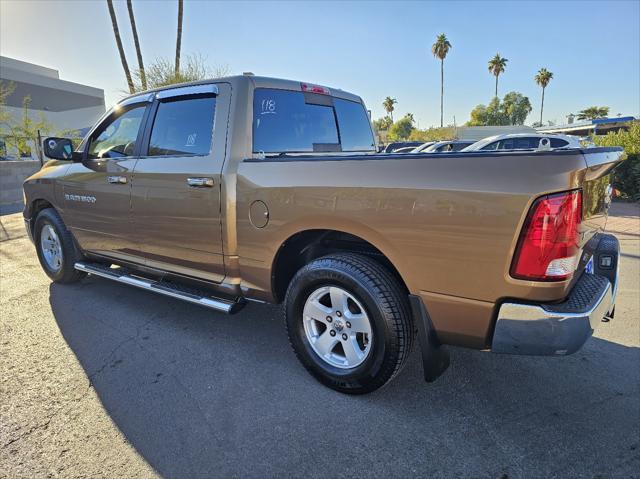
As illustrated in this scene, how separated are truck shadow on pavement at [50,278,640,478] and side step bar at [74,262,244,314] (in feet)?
1.26

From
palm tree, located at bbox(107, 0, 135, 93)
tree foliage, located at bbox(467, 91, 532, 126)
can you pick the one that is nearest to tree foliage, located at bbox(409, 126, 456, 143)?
tree foliage, located at bbox(467, 91, 532, 126)

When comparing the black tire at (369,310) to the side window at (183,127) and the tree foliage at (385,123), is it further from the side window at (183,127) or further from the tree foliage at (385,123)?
the tree foliage at (385,123)

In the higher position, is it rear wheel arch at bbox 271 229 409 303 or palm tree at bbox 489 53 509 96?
palm tree at bbox 489 53 509 96

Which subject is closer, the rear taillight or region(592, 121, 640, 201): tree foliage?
the rear taillight

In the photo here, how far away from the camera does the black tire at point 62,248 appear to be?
4430 mm

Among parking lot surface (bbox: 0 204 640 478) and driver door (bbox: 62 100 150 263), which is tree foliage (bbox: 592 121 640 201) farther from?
driver door (bbox: 62 100 150 263)

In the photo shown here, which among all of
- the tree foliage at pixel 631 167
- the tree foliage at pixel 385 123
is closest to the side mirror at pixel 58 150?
the tree foliage at pixel 631 167

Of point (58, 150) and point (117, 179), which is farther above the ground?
point (58, 150)

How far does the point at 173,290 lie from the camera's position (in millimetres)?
3346

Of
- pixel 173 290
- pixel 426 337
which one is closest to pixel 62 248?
pixel 173 290

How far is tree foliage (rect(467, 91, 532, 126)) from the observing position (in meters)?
68.9

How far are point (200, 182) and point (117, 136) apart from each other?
149 cm

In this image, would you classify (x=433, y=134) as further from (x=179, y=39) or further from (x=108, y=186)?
(x=108, y=186)

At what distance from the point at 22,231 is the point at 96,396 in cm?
687
